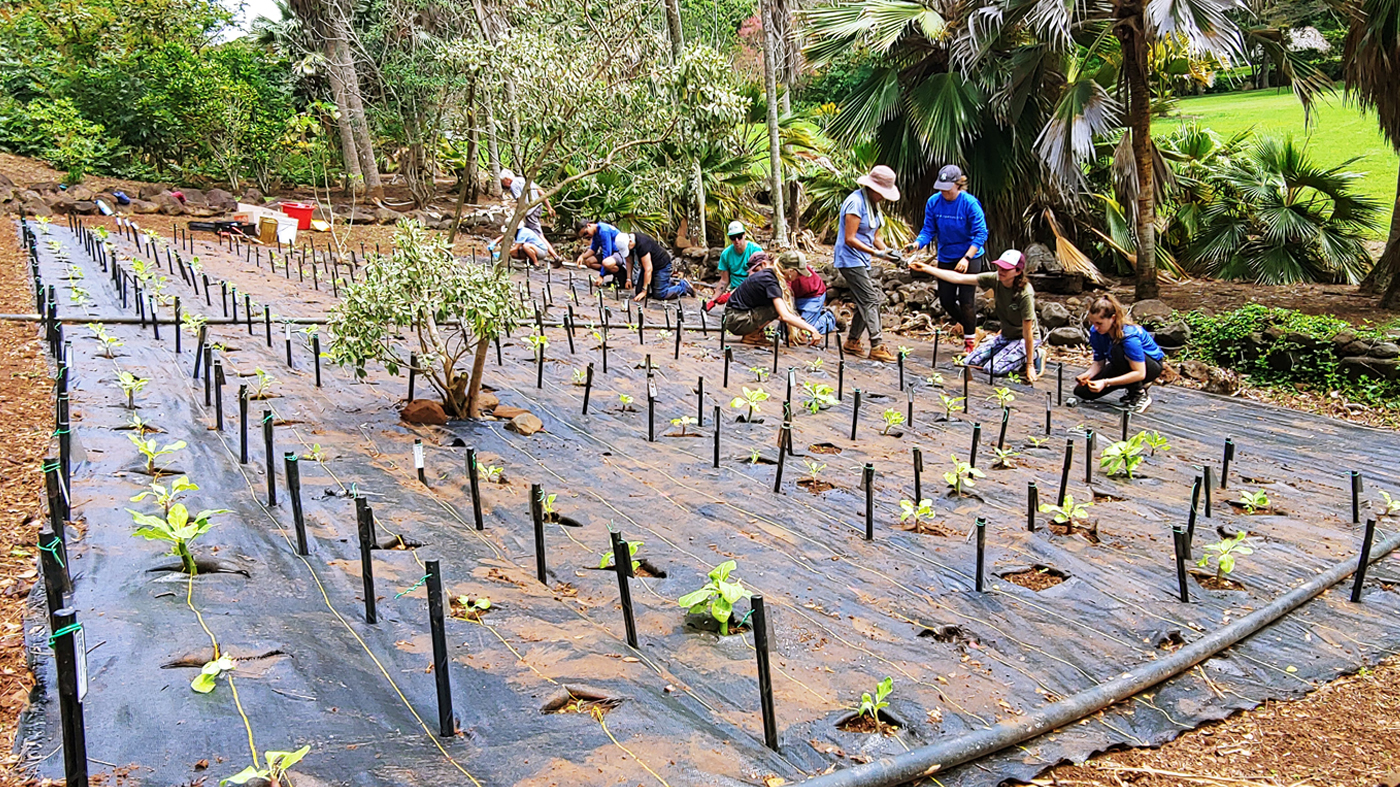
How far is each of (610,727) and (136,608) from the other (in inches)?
57.6

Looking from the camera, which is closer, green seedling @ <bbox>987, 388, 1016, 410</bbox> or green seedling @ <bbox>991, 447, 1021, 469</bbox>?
green seedling @ <bbox>991, 447, 1021, 469</bbox>

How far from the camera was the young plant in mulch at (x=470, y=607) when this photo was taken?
3088mm

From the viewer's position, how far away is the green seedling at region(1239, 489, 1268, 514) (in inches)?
186

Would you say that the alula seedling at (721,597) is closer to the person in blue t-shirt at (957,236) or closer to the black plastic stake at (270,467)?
the black plastic stake at (270,467)

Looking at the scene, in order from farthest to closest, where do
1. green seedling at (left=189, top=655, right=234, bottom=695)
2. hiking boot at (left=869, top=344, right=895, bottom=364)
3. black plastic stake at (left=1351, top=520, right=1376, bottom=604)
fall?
hiking boot at (left=869, top=344, right=895, bottom=364) < black plastic stake at (left=1351, top=520, right=1376, bottom=604) < green seedling at (left=189, top=655, right=234, bottom=695)

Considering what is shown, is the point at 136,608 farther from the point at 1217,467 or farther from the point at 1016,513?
the point at 1217,467

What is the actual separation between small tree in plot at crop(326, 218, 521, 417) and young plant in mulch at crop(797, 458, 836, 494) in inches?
74.7

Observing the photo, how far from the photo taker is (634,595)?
3424mm

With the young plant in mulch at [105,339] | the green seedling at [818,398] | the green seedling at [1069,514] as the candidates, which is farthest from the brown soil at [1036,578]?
the young plant in mulch at [105,339]

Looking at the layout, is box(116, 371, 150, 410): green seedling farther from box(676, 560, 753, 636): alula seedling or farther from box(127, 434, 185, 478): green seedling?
box(676, 560, 753, 636): alula seedling

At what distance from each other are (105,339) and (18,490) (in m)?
2.13

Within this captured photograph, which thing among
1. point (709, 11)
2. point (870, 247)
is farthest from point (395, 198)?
point (870, 247)

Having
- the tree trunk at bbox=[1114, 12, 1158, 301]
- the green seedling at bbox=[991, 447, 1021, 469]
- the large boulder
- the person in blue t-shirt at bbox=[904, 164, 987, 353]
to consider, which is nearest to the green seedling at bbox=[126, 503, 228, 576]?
the green seedling at bbox=[991, 447, 1021, 469]

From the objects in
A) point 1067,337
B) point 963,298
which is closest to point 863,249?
point 963,298
